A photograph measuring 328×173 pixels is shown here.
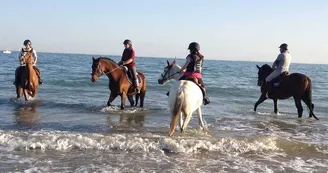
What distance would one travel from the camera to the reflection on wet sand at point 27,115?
33.9 ft

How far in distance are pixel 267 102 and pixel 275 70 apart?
511cm

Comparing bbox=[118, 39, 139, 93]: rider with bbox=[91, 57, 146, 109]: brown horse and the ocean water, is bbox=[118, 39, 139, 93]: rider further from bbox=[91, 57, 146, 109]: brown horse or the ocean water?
the ocean water

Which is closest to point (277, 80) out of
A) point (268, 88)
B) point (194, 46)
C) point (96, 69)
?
point (268, 88)

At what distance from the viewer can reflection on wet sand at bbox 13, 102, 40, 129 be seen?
1033cm

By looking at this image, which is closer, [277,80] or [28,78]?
[277,80]

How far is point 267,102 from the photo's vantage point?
18281 millimetres

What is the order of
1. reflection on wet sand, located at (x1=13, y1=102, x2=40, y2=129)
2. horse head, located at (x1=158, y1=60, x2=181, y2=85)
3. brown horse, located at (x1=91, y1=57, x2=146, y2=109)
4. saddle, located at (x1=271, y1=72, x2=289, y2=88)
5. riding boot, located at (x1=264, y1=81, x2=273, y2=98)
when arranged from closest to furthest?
reflection on wet sand, located at (x1=13, y1=102, x2=40, y2=129), horse head, located at (x1=158, y1=60, x2=181, y2=85), brown horse, located at (x1=91, y1=57, x2=146, y2=109), saddle, located at (x1=271, y1=72, x2=289, y2=88), riding boot, located at (x1=264, y1=81, x2=273, y2=98)

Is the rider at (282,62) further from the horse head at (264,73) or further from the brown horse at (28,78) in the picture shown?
the brown horse at (28,78)

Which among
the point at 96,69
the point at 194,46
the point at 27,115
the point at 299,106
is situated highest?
the point at 194,46

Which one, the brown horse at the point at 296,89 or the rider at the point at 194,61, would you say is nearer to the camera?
the rider at the point at 194,61

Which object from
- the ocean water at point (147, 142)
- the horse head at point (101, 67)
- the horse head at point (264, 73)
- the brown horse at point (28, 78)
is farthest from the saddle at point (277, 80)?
the brown horse at point (28, 78)

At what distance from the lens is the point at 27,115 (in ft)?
38.4

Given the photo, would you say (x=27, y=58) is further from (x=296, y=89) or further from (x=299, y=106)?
(x=299, y=106)

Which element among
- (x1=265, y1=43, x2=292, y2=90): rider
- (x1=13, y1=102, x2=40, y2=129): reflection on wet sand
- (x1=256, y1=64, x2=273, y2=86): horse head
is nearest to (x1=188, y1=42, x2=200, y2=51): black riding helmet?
(x1=13, y1=102, x2=40, y2=129): reflection on wet sand
